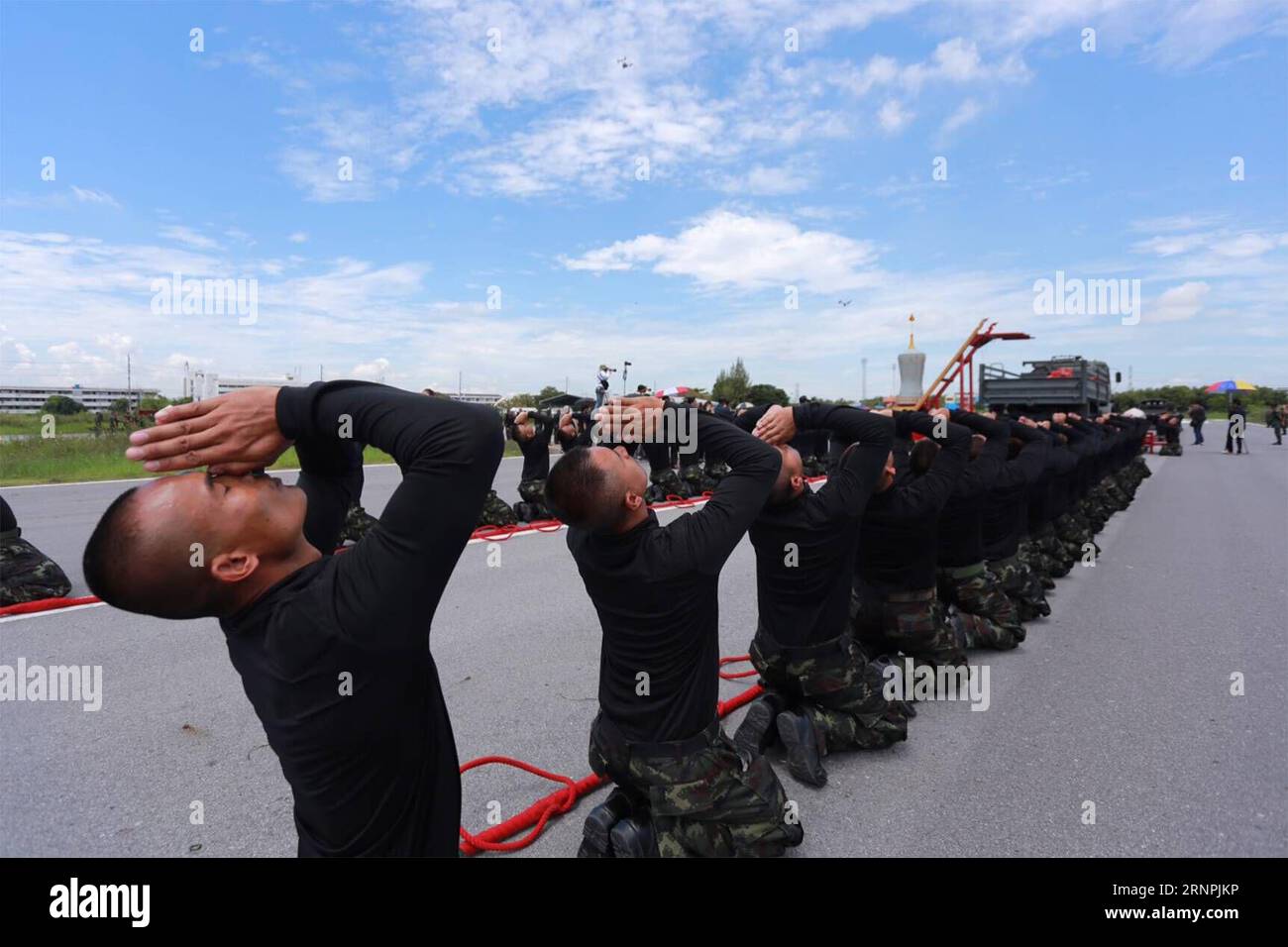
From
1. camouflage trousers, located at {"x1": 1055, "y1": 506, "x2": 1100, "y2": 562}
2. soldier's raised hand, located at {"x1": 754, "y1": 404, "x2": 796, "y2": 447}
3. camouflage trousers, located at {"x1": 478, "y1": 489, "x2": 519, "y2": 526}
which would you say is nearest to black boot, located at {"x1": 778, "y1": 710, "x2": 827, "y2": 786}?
soldier's raised hand, located at {"x1": 754, "y1": 404, "x2": 796, "y2": 447}

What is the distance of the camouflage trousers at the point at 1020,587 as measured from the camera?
638 centimetres

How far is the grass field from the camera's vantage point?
1602cm

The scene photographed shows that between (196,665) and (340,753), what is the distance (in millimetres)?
4376

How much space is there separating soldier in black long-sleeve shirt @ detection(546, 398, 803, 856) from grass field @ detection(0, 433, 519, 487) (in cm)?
1320

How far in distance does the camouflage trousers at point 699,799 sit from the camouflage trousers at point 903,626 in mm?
1988

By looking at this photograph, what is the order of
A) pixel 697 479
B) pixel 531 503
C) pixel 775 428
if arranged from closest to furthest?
pixel 775 428 → pixel 531 503 → pixel 697 479

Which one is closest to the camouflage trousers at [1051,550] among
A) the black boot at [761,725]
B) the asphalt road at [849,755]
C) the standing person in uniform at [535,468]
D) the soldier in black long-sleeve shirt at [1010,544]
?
the asphalt road at [849,755]

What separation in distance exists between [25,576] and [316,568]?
6.86 metres

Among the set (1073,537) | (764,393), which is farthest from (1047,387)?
(764,393)

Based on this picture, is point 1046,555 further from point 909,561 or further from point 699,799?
point 699,799

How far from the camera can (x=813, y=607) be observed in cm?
371

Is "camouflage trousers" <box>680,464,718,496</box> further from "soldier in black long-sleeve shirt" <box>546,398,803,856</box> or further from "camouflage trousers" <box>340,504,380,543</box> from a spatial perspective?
"soldier in black long-sleeve shirt" <box>546,398,803,856</box>

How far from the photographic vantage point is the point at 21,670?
16.2ft
